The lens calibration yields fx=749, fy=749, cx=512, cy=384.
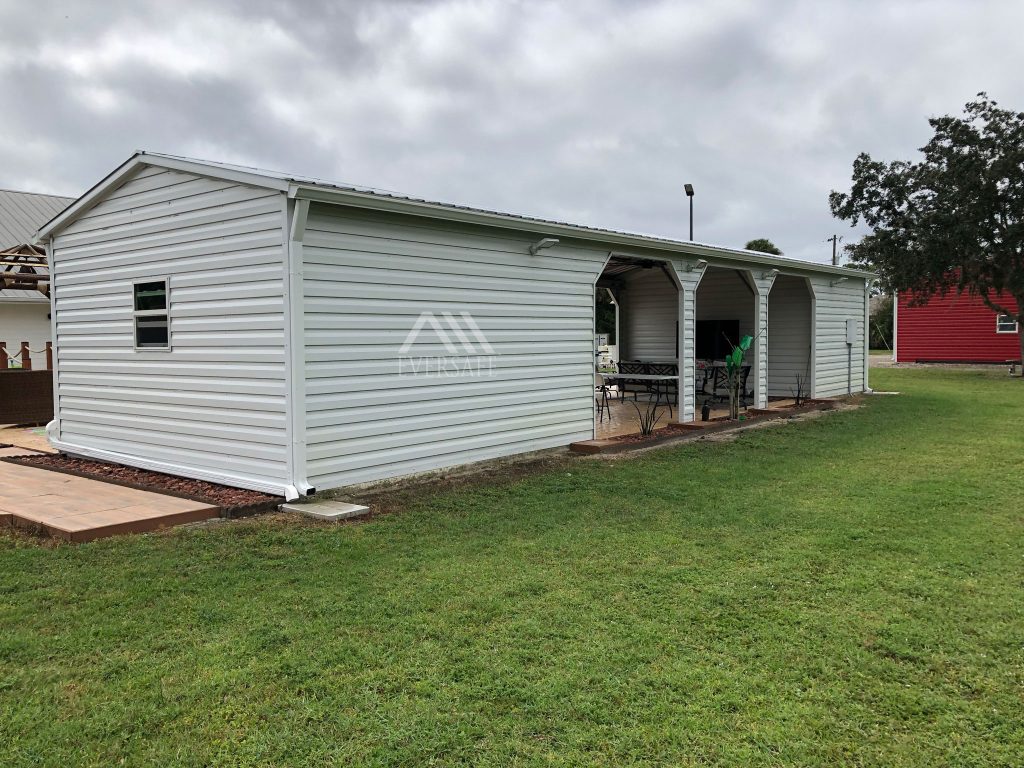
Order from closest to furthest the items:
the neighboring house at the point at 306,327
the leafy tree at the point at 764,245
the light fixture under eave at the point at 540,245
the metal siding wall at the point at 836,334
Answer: the neighboring house at the point at 306,327 → the light fixture under eave at the point at 540,245 → the metal siding wall at the point at 836,334 → the leafy tree at the point at 764,245

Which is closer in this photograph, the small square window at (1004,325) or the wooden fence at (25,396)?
the wooden fence at (25,396)

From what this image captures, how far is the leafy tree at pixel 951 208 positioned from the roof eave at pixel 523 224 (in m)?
11.4

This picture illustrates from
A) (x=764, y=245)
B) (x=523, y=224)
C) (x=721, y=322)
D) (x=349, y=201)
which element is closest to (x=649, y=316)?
(x=721, y=322)

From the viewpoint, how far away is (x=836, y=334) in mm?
15141

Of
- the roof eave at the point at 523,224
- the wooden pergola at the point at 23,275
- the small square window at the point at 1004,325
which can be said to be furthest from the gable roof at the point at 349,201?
the small square window at the point at 1004,325

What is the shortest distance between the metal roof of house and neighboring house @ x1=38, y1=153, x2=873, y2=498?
546 inches

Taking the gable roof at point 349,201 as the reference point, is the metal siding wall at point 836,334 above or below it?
below

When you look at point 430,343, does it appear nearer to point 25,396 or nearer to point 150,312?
point 150,312

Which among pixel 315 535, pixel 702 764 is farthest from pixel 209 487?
pixel 702 764

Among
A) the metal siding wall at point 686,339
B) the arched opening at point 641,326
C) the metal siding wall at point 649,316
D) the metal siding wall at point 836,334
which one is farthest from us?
the metal siding wall at point 649,316

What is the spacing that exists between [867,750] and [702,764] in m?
0.55

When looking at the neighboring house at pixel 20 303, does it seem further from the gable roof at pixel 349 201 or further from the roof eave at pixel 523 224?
the roof eave at pixel 523 224

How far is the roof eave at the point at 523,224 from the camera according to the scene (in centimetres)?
595

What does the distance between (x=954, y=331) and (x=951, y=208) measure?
342 inches
